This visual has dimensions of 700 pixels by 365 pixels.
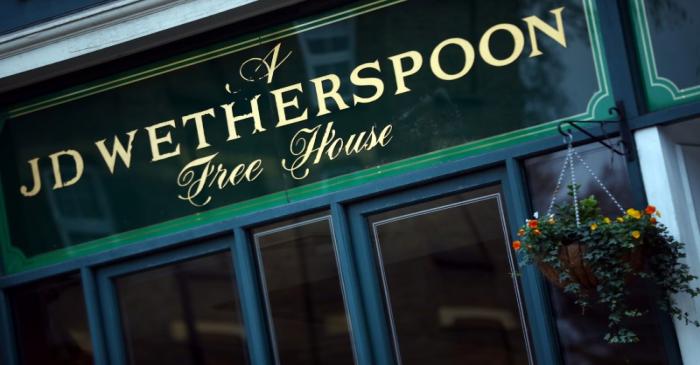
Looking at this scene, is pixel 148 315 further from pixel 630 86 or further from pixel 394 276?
pixel 630 86

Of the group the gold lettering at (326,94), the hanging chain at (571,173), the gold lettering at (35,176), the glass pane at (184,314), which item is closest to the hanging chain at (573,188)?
the hanging chain at (571,173)

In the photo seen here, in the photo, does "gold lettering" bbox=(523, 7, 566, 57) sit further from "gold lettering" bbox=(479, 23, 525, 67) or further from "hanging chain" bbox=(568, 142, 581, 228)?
"hanging chain" bbox=(568, 142, 581, 228)

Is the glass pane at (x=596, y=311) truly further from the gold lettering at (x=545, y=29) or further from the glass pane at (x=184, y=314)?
the glass pane at (x=184, y=314)

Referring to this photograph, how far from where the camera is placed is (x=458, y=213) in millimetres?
8180

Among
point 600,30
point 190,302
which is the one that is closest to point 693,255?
point 600,30

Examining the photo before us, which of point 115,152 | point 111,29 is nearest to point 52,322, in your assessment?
point 115,152

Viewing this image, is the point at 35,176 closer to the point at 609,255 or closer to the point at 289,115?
the point at 289,115

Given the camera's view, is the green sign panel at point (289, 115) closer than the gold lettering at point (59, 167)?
Yes

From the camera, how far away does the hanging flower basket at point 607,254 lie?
6.97 meters

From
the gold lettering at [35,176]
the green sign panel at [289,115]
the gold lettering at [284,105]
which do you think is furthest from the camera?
the gold lettering at [35,176]

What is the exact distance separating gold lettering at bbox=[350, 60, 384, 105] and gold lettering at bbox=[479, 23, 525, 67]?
765mm

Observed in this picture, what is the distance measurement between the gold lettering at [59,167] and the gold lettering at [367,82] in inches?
91.8

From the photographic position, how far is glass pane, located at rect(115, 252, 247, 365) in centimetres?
895

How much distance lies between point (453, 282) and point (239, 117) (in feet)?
6.68
